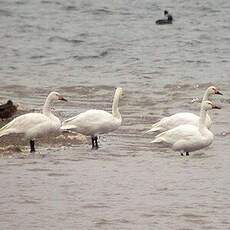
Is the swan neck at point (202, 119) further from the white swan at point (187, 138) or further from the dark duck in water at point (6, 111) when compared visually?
the dark duck in water at point (6, 111)

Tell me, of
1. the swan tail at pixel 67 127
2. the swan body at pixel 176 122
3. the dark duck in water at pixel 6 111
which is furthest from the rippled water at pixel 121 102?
the dark duck in water at pixel 6 111

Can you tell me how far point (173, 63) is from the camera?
30.5 m

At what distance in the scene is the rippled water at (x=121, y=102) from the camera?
10.3m

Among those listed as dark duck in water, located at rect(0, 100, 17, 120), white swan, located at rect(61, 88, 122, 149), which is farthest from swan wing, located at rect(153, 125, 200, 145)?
dark duck in water, located at rect(0, 100, 17, 120)

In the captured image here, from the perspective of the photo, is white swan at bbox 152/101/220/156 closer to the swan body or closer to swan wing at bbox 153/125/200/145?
swan wing at bbox 153/125/200/145

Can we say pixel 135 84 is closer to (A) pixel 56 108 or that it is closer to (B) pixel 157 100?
(B) pixel 157 100

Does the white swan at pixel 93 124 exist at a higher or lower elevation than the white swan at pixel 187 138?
higher

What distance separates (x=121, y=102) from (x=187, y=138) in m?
7.88

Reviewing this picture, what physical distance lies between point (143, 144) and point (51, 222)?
20.4ft

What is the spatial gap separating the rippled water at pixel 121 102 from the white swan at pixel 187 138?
203mm

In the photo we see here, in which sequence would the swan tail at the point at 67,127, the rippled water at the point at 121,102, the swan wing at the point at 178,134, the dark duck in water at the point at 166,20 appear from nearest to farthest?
the rippled water at the point at 121,102 < the swan wing at the point at 178,134 < the swan tail at the point at 67,127 < the dark duck in water at the point at 166,20

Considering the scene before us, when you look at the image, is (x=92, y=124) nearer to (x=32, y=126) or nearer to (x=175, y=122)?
(x=32, y=126)

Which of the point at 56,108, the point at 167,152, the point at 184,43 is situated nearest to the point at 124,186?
the point at 167,152

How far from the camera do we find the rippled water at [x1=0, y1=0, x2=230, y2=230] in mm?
10297
